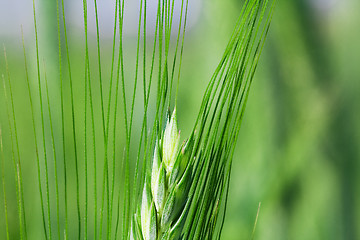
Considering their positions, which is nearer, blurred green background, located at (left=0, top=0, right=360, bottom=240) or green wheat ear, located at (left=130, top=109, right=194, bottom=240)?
green wheat ear, located at (left=130, top=109, right=194, bottom=240)

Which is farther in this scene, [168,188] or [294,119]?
[294,119]

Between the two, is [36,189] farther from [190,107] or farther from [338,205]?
[338,205]

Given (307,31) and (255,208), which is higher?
(307,31)

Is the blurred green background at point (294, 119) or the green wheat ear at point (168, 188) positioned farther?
the blurred green background at point (294, 119)

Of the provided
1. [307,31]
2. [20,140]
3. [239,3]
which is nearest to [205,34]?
[239,3]
